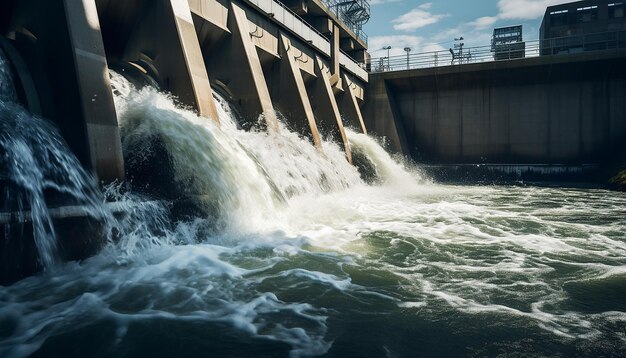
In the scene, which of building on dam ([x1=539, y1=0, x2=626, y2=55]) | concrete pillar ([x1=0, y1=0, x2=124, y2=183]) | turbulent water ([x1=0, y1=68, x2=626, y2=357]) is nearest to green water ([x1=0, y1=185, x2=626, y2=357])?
turbulent water ([x1=0, y1=68, x2=626, y2=357])

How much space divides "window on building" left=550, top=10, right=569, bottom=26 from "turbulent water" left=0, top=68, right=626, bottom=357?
129 feet

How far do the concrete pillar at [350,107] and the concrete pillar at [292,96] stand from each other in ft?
21.1

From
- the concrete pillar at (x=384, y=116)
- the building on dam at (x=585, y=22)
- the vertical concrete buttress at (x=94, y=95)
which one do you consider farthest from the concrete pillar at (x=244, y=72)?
the building on dam at (x=585, y=22)

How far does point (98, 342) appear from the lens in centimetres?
313

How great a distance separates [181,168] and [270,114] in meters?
6.12

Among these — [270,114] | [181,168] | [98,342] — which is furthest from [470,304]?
[270,114]

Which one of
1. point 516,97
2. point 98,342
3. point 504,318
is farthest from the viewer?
point 516,97

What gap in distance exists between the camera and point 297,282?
4559mm

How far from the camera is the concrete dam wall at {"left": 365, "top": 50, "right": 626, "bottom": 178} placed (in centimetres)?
2167

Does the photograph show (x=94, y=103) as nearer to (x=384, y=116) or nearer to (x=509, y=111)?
(x=384, y=116)

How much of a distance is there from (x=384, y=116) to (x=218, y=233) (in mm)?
19275

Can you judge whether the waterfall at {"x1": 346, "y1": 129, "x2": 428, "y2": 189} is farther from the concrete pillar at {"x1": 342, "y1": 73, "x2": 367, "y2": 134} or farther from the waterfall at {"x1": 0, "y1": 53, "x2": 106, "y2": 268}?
the waterfall at {"x1": 0, "y1": 53, "x2": 106, "y2": 268}

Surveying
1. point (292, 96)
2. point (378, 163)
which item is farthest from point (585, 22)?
point (292, 96)

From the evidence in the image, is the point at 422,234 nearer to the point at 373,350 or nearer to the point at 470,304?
the point at 470,304
